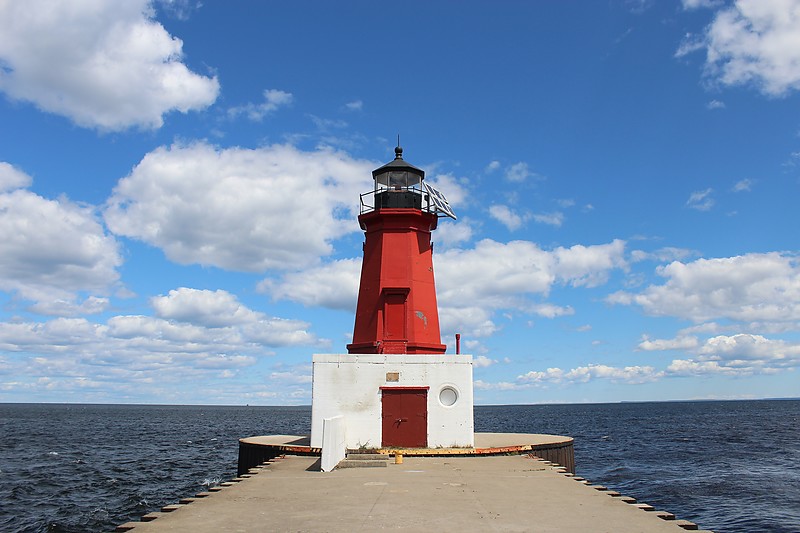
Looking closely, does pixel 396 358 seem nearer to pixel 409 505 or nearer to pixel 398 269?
pixel 398 269

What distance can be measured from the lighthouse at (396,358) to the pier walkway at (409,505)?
2541mm

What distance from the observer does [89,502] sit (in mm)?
23469

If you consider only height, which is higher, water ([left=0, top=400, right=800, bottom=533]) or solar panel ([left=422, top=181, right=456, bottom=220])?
solar panel ([left=422, top=181, right=456, bottom=220])

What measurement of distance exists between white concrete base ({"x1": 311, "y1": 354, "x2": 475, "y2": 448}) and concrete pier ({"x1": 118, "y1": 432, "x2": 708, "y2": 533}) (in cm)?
376

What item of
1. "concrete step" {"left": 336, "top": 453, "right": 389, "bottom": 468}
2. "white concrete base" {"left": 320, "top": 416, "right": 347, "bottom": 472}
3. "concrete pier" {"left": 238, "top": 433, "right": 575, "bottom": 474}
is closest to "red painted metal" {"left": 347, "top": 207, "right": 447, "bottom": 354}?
"concrete pier" {"left": 238, "top": 433, "right": 575, "bottom": 474}

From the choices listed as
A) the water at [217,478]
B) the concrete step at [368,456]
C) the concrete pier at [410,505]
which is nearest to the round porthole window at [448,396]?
the concrete step at [368,456]

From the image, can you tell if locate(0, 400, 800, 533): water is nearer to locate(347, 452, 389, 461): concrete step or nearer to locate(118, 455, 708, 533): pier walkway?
locate(347, 452, 389, 461): concrete step

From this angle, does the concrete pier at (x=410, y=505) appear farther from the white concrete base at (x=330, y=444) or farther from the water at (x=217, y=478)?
the water at (x=217, y=478)

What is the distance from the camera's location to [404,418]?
20000 mm

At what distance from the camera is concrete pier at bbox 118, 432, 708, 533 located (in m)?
9.45

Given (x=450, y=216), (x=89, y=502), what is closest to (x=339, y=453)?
(x=450, y=216)

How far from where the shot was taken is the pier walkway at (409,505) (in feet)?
31.0

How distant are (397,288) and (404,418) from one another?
14.6 feet

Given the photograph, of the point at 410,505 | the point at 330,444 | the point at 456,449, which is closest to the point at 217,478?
the point at 456,449
